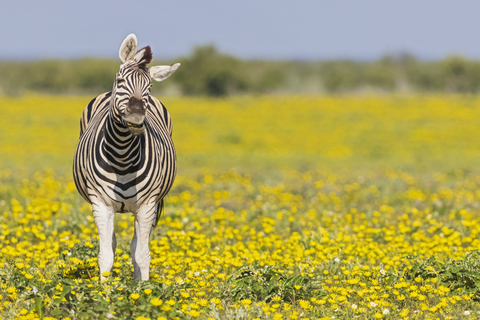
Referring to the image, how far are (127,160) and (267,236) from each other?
143 inches

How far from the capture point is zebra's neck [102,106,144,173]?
4.78 metres

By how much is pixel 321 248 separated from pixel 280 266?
0.54 meters

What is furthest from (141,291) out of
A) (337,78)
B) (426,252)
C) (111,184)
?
(337,78)

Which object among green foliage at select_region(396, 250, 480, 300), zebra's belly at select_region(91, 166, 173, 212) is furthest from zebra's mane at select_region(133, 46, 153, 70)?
green foliage at select_region(396, 250, 480, 300)

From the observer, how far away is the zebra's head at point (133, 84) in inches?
172

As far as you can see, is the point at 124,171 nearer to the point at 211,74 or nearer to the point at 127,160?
the point at 127,160

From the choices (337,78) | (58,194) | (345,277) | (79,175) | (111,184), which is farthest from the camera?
(337,78)

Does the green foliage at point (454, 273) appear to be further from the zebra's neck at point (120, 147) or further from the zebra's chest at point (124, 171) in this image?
the zebra's neck at point (120, 147)

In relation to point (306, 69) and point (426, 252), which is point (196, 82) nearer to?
point (426, 252)

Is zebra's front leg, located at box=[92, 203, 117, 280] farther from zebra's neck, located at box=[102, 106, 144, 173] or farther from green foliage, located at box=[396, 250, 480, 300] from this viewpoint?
green foliage, located at box=[396, 250, 480, 300]

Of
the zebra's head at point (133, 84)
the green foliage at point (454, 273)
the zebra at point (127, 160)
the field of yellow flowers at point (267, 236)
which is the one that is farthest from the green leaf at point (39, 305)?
the green foliage at point (454, 273)

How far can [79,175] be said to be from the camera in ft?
17.8

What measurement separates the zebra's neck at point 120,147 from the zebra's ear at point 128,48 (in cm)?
50

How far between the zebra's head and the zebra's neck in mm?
178
